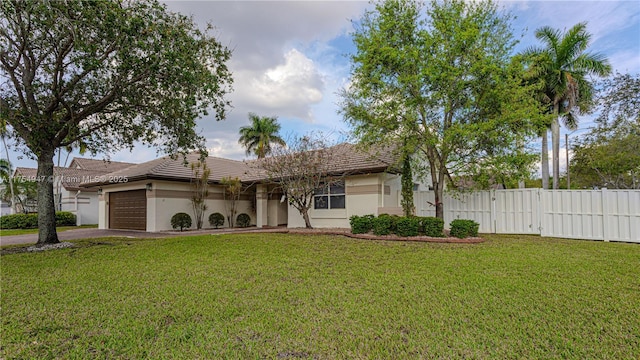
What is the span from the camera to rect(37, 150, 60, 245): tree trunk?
10.7 metres

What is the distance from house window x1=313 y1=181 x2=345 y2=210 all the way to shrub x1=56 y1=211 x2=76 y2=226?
1963 centimetres

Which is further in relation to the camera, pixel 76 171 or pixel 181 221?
pixel 76 171

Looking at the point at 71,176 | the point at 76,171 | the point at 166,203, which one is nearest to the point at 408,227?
the point at 166,203

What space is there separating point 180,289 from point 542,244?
32.3ft

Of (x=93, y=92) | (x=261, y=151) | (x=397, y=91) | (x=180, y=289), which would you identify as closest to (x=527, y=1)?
(x=397, y=91)

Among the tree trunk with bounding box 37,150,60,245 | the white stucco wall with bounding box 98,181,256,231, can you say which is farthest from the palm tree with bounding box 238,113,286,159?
the tree trunk with bounding box 37,150,60,245

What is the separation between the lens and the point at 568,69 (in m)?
20.0

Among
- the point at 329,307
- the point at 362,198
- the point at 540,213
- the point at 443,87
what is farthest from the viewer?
the point at 362,198

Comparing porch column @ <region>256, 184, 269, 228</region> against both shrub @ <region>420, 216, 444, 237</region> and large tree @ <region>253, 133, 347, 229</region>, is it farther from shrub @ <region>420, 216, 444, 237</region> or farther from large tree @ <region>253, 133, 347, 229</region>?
shrub @ <region>420, 216, 444, 237</region>

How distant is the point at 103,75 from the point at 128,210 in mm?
10757

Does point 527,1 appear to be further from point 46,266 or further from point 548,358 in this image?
point 46,266

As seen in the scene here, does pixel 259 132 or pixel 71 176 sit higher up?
pixel 259 132

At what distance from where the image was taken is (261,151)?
33531 millimetres

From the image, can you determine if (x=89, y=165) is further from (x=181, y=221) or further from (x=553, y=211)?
(x=553, y=211)
